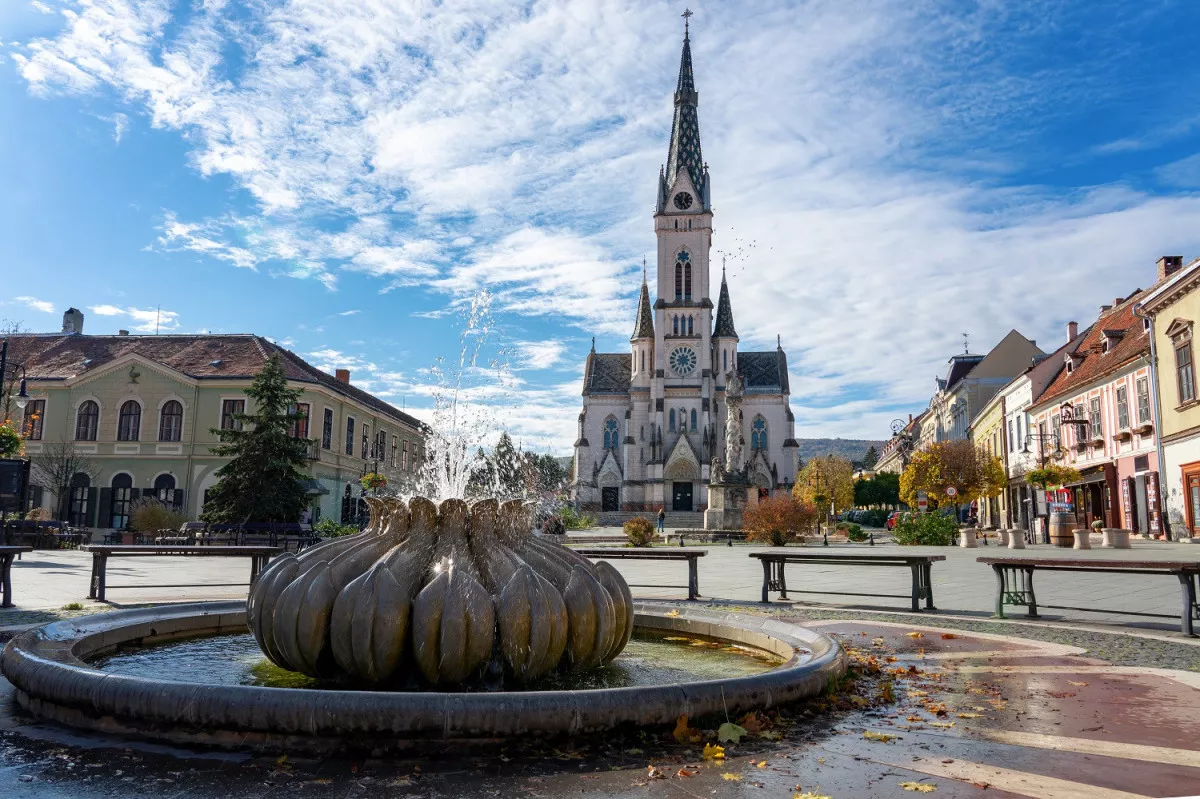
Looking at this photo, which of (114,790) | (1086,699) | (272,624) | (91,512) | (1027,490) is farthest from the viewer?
(1027,490)

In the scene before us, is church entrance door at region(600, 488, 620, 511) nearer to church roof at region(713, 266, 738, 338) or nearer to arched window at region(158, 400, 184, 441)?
church roof at region(713, 266, 738, 338)

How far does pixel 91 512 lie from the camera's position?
40469 mm

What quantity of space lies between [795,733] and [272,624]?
323cm

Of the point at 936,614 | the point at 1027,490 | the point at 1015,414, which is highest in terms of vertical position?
the point at 1015,414

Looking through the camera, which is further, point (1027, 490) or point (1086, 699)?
point (1027, 490)

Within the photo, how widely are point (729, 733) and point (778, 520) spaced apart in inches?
1160

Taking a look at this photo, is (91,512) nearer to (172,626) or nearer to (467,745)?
(172,626)

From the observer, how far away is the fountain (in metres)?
3.88

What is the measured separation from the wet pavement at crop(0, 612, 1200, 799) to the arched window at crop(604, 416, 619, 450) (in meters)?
77.3

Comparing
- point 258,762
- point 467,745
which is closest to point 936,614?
point 467,745

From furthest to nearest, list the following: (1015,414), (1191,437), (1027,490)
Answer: (1015,414), (1027,490), (1191,437)

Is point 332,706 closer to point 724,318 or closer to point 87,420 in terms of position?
point 87,420

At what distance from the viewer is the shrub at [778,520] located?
32.8 m

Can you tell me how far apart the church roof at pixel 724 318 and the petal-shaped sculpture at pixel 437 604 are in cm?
7818
